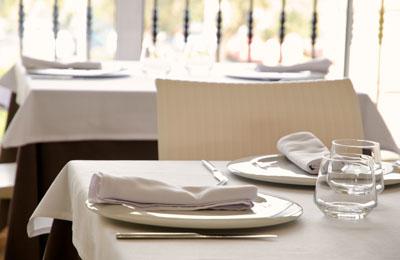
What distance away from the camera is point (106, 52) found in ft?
27.8

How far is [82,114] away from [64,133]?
7 cm

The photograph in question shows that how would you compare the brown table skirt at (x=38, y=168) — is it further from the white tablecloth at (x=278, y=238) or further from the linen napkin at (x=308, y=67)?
the white tablecloth at (x=278, y=238)

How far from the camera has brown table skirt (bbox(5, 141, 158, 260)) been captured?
185 centimetres

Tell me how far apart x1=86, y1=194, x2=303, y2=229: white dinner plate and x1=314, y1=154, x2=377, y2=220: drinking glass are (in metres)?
0.04

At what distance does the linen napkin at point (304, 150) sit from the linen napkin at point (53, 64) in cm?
123

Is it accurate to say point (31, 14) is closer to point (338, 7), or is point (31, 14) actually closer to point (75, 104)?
point (338, 7)

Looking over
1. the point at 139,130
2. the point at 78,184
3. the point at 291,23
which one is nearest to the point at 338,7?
the point at 139,130

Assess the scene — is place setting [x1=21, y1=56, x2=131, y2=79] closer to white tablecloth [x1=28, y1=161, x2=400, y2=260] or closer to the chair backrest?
the chair backrest

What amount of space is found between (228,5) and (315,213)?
8.09m

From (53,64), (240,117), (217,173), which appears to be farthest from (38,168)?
(217,173)

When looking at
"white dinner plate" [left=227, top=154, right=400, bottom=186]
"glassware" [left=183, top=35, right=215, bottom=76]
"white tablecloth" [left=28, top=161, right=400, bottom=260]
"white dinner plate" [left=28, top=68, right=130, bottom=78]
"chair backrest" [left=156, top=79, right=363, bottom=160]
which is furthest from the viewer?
"glassware" [left=183, top=35, right=215, bottom=76]

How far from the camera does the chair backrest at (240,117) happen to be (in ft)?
4.83

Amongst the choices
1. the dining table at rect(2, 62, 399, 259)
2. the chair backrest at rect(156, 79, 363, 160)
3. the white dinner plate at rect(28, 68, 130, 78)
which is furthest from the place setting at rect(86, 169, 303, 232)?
the white dinner plate at rect(28, 68, 130, 78)

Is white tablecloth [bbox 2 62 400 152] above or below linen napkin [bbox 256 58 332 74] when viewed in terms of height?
below
